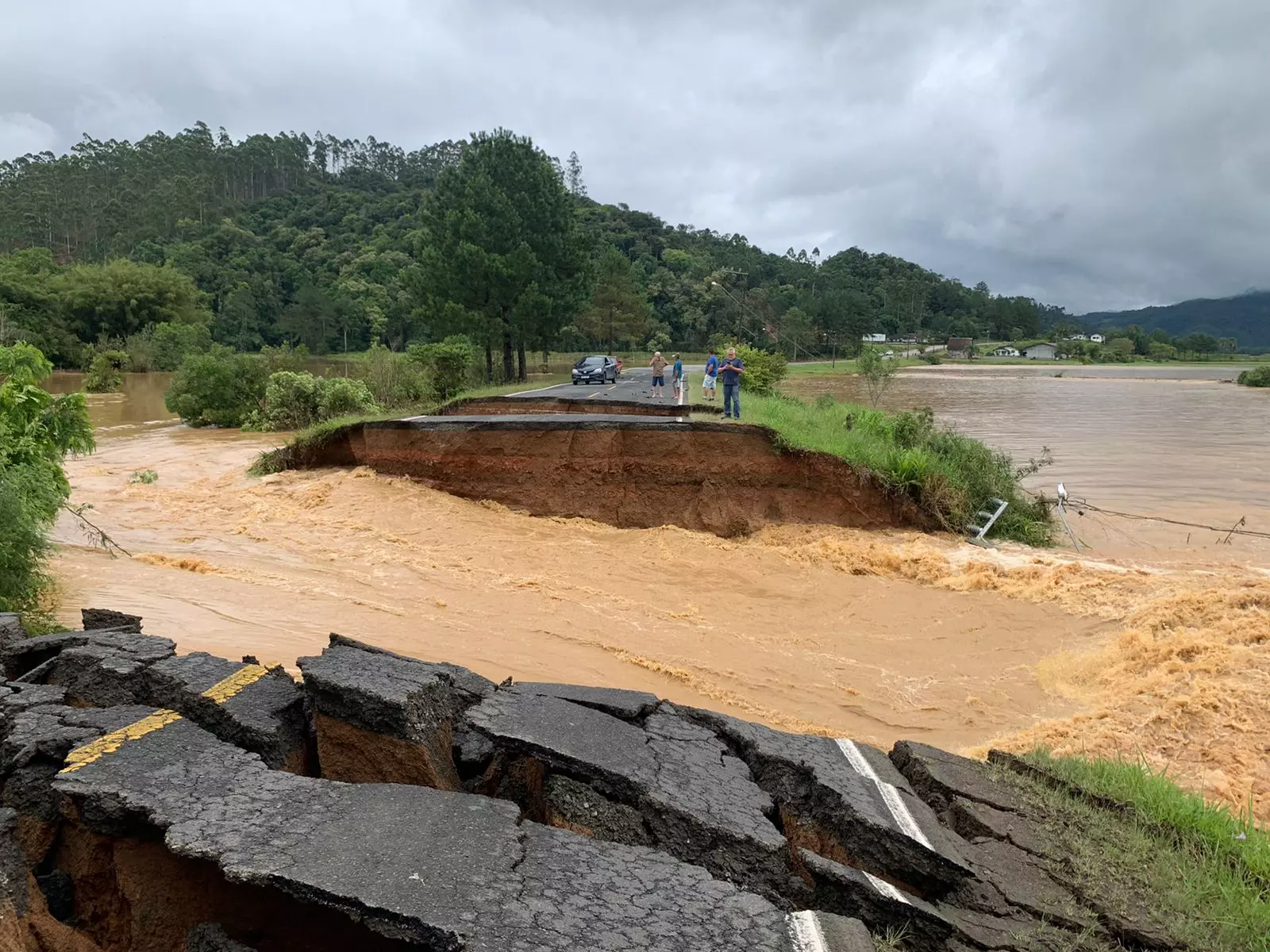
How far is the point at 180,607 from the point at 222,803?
602 cm

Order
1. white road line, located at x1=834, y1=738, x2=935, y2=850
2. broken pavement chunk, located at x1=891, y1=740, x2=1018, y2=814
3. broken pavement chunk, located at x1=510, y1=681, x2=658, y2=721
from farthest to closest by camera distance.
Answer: broken pavement chunk, located at x1=510, y1=681, x2=658, y2=721 < broken pavement chunk, located at x1=891, y1=740, x2=1018, y2=814 < white road line, located at x1=834, y1=738, x2=935, y2=850

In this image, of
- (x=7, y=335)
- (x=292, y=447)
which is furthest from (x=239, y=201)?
(x=292, y=447)

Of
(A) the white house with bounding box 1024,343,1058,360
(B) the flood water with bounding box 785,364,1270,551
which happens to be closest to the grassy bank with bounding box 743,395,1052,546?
(B) the flood water with bounding box 785,364,1270,551

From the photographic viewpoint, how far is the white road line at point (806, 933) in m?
2.71

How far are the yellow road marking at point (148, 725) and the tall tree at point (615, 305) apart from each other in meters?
57.6

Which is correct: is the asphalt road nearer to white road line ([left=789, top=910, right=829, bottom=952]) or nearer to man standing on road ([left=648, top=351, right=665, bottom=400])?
man standing on road ([left=648, top=351, right=665, bottom=400])

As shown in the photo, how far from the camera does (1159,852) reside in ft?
12.3

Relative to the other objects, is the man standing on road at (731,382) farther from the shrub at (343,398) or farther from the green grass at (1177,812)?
the green grass at (1177,812)

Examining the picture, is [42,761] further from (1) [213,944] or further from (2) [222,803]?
(1) [213,944]

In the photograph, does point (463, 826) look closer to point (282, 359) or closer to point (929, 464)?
point (929, 464)

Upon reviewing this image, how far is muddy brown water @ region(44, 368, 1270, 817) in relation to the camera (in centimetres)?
725

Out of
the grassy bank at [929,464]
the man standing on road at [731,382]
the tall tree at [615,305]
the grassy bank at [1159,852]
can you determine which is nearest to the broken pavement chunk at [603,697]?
the grassy bank at [1159,852]

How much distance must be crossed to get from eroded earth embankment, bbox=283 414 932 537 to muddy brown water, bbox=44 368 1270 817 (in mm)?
496

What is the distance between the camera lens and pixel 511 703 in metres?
4.29
